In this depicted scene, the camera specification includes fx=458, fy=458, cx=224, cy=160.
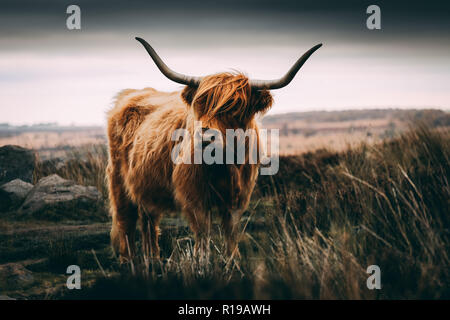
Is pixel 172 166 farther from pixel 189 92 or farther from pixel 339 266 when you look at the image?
pixel 339 266

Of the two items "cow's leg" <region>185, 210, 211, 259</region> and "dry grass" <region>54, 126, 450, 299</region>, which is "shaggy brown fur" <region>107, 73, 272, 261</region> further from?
"dry grass" <region>54, 126, 450, 299</region>

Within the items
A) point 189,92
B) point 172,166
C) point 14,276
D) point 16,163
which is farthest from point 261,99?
point 16,163

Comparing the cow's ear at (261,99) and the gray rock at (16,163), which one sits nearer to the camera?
the cow's ear at (261,99)

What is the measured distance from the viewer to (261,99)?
4.20 meters

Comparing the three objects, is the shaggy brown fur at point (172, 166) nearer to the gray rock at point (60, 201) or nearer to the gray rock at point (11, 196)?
the gray rock at point (60, 201)

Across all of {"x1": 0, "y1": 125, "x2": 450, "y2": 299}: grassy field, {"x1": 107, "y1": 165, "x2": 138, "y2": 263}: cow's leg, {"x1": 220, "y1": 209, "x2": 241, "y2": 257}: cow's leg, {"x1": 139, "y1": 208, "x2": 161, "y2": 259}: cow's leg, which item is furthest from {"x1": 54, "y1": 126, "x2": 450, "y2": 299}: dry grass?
{"x1": 107, "y1": 165, "x2": 138, "y2": 263}: cow's leg

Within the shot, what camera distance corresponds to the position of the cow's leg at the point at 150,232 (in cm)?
504

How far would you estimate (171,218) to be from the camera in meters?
6.46

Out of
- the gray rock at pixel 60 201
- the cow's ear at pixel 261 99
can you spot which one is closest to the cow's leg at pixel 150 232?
the gray rock at pixel 60 201

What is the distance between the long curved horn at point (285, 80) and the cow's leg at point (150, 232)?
1.85 meters

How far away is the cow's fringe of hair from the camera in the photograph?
3965 mm

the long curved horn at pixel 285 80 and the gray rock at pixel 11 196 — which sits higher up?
the long curved horn at pixel 285 80

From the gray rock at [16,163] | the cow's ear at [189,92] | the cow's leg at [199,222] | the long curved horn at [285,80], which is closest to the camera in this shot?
the long curved horn at [285,80]

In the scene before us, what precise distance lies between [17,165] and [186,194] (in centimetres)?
521
